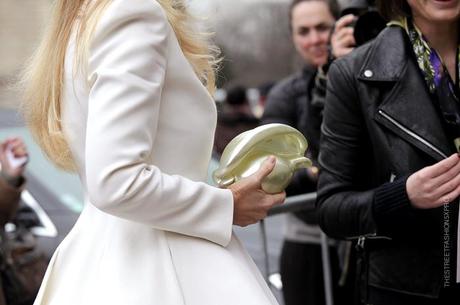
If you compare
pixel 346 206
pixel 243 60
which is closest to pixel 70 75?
pixel 346 206

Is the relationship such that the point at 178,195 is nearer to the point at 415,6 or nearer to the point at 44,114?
the point at 44,114

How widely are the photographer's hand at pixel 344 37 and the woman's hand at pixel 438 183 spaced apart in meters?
1.16

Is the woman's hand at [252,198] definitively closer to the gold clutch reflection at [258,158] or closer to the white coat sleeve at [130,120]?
the gold clutch reflection at [258,158]

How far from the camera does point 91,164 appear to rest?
2090 mm

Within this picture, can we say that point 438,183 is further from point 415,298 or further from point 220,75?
point 220,75

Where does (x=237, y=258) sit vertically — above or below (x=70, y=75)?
below

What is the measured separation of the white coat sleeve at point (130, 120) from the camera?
81.7 inches

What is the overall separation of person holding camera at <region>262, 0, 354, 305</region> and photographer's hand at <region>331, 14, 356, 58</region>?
1.73ft

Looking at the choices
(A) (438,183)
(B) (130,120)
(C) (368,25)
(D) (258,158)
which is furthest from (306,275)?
(B) (130,120)

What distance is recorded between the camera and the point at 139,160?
2098 mm

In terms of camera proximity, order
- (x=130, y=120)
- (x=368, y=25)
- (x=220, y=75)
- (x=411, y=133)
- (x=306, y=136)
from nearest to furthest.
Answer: (x=130, y=120), (x=411, y=133), (x=220, y=75), (x=368, y=25), (x=306, y=136)

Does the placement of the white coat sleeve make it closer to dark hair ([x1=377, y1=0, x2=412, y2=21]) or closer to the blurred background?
the blurred background

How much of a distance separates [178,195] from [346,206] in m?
0.82

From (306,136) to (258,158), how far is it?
1990 millimetres
